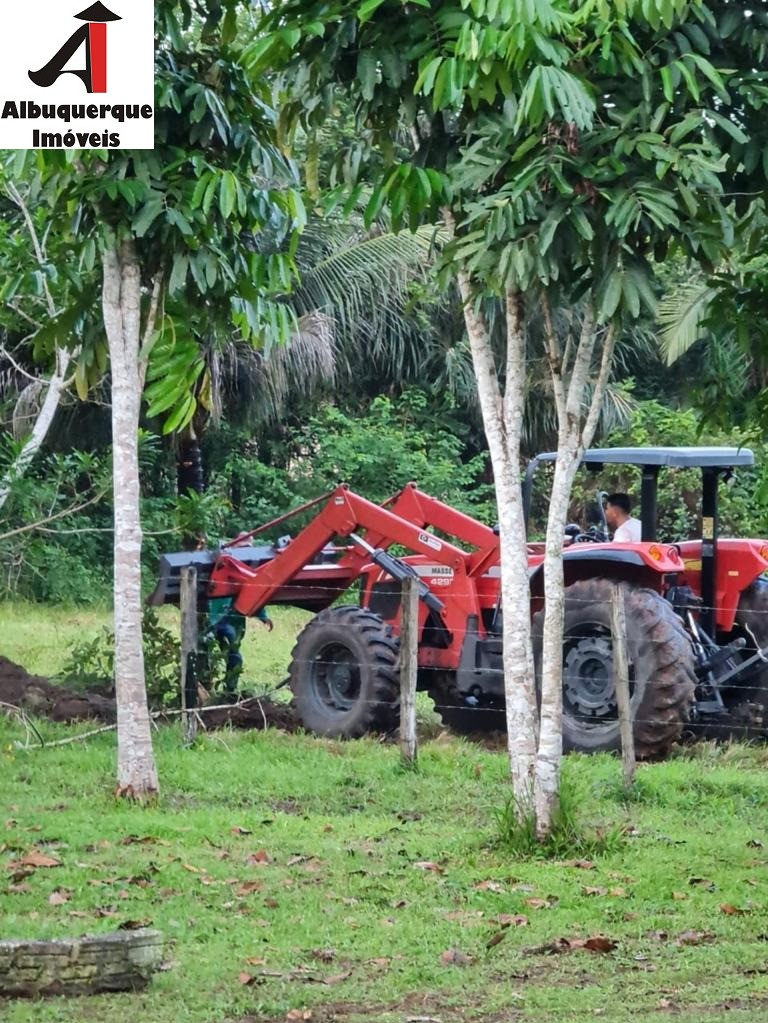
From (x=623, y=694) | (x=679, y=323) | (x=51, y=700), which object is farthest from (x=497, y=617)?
(x=679, y=323)

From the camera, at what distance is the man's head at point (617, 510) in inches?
512

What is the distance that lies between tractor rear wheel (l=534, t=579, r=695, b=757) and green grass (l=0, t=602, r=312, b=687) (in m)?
4.11

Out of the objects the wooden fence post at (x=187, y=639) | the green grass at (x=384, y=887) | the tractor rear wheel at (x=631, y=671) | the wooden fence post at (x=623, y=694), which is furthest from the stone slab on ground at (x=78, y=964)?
the tractor rear wheel at (x=631, y=671)

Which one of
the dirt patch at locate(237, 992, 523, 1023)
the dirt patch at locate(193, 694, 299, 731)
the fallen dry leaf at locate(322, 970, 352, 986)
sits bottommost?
the dirt patch at locate(237, 992, 523, 1023)

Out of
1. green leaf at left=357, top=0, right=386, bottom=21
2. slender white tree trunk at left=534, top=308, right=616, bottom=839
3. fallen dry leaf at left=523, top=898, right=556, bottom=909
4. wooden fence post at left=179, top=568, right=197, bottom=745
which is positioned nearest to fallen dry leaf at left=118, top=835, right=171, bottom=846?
slender white tree trunk at left=534, top=308, right=616, bottom=839

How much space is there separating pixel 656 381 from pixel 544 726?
20810 millimetres

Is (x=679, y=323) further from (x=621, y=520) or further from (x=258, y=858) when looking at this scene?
(x=258, y=858)

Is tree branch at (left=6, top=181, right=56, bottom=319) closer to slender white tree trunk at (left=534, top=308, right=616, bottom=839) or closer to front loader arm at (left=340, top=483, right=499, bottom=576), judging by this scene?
front loader arm at (left=340, top=483, right=499, bottom=576)

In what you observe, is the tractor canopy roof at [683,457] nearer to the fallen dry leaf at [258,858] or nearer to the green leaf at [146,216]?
the green leaf at [146,216]

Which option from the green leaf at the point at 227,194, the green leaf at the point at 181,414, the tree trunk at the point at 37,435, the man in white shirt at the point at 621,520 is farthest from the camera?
the man in white shirt at the point at 621,520

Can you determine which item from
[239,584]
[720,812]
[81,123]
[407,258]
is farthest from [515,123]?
[407,258]

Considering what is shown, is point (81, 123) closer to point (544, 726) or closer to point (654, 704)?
point (544, 726)

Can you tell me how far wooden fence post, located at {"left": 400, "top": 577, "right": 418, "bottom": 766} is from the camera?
36.4 ft

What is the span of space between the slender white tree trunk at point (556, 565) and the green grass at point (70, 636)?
23.8 feet
